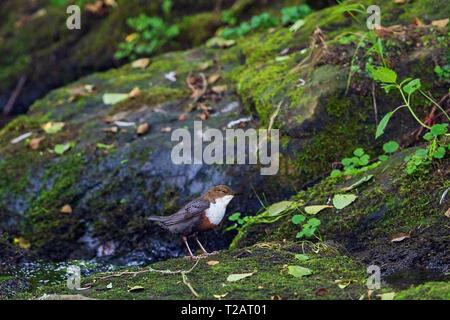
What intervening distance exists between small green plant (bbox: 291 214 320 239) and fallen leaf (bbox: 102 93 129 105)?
3201 millimetres

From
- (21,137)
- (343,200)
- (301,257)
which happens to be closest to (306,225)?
(343,200)

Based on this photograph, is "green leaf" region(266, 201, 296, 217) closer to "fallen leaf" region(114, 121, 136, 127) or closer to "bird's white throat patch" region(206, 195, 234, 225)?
"bird's white throat patch" region(206, 195, 234, 225)

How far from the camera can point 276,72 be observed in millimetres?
8281

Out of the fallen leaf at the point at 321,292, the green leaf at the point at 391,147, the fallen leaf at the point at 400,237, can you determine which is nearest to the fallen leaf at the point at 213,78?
the green leaf at the point at 391,147

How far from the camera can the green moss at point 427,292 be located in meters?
4.72

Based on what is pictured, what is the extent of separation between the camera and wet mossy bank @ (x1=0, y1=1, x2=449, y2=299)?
246 inches

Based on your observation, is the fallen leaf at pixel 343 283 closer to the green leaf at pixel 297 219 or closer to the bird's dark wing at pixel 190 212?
the green leaf at pixel 297 219

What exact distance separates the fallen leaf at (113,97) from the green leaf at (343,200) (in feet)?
10.8

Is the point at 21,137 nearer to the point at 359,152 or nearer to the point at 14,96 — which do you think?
the point at 14,96

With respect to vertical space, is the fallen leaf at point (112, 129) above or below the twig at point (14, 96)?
above

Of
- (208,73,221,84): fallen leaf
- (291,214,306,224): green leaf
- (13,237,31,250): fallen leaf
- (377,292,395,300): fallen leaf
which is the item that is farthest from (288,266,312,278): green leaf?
(208,73,221,84): fallen leaf

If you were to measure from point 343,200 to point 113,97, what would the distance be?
3.49 m
